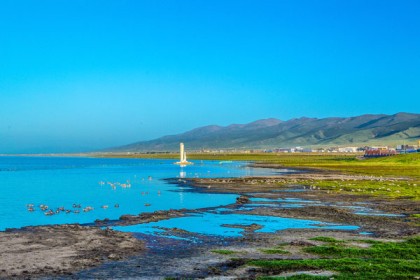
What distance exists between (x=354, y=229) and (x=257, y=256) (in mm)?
9874

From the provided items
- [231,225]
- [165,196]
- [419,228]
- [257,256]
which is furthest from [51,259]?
[165,196]

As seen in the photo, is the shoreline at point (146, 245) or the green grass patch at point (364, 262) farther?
the shoreline at point (146, 245)

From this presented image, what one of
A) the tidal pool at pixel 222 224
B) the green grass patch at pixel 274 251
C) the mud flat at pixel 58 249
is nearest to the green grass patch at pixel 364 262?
the green grass patch at pixel 274 251

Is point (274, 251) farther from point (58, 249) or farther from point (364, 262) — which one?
point (58, 249)

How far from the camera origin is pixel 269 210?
37250 millimetres

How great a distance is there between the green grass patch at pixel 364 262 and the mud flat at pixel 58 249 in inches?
251

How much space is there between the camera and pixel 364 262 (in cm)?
1853

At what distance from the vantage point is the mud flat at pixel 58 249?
59.3ft

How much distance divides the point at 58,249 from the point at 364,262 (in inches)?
501

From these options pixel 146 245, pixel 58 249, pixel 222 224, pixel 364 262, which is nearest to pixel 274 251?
pixel 364 262

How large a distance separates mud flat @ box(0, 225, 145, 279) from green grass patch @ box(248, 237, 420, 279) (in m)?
6.37

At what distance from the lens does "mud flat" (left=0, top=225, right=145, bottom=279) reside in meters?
18.1

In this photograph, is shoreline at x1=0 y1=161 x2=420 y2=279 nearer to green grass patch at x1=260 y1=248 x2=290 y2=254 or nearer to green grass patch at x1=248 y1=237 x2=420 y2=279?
green grass patch at x1=260 y1=248 x2=290 y2=254

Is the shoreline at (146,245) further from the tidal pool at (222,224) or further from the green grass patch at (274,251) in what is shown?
the tidal pool at (222,224)
